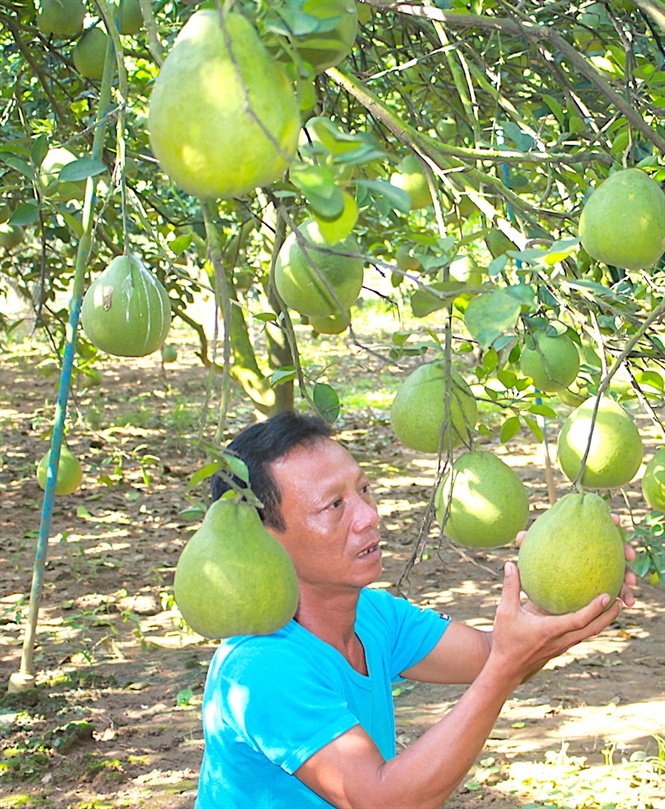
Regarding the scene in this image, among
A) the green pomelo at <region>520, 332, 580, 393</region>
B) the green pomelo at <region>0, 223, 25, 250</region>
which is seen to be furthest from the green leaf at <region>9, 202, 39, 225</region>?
the green pomelo at <region>0, 223, 25, 250</region>

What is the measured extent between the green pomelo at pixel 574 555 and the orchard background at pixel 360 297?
0.66ft

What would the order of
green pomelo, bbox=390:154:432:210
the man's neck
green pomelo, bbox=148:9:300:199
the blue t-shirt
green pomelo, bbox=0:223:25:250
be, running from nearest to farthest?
1. green pomelo, bbox=148:9:300:199
2. the blue t-shirt
3. the man's neck
4. green pomelo, bbox=390:154:432:210
5. green pomelo, bbox=0:223:25:250

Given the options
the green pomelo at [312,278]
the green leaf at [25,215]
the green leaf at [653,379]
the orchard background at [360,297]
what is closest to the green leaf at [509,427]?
the orchard background at [360,297]

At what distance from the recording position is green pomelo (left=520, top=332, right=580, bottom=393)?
171 cm

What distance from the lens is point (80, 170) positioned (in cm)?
122

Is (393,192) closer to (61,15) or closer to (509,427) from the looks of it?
(509,427)

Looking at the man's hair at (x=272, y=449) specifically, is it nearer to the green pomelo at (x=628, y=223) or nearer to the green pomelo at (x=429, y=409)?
the green pomelo at (x=429, y=409)

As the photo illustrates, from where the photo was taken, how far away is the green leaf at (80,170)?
1214mm

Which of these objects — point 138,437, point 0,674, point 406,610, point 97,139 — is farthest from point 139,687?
point 138,437

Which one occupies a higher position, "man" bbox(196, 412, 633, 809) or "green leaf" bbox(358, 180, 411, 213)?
"green leaf" bbox(358, 180, 411, 213)

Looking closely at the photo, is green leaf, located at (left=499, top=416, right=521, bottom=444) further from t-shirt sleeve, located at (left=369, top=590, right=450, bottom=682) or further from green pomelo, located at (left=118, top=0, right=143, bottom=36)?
green pomelo, located at (left=118, top=0, right=143, bottom=36)

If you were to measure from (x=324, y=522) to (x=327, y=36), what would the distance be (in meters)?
1.26

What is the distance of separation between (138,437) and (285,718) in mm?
7195

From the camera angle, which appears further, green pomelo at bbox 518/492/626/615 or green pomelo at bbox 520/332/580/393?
green pomelo at bbox 520/332/580/393
